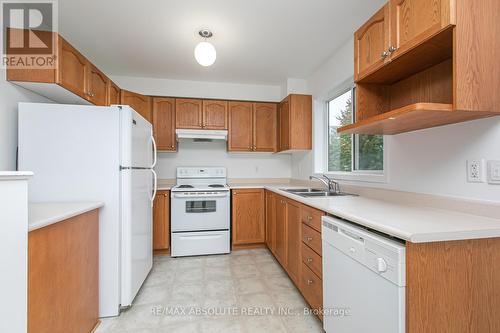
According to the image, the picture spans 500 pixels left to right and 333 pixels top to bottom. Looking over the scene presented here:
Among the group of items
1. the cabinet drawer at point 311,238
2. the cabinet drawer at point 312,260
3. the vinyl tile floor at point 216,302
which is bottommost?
the vinyl tile floor at point 216,302

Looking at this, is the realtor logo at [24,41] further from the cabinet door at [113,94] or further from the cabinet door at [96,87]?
the cabinet door at [113,94]

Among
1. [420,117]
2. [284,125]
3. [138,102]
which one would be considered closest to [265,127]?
[284,125]

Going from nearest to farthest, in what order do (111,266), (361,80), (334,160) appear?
1. (361,80)
2. (111,266)
3. (334,160)

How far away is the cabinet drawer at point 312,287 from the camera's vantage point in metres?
1.67

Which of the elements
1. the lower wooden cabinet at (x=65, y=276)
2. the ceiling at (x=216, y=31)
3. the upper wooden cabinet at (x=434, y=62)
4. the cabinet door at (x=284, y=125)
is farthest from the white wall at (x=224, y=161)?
the upper wooden cabinet at (x=434, y=62)

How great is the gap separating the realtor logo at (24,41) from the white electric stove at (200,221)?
1.81 meters

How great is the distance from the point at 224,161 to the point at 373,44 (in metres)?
2.67

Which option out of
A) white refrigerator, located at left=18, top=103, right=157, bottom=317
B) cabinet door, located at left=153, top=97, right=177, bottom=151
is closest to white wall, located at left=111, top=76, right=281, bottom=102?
cabinet door, located at left=153, top=97, right=177, bottom=151

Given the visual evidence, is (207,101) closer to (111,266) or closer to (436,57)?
(111,266)

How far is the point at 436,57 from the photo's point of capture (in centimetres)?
132

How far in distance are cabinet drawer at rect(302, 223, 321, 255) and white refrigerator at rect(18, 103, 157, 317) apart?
4.64ft

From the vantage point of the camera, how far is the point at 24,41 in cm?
182

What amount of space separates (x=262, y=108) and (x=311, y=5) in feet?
5.99

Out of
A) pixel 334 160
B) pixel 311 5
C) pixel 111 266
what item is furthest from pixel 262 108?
pixel 111 266
